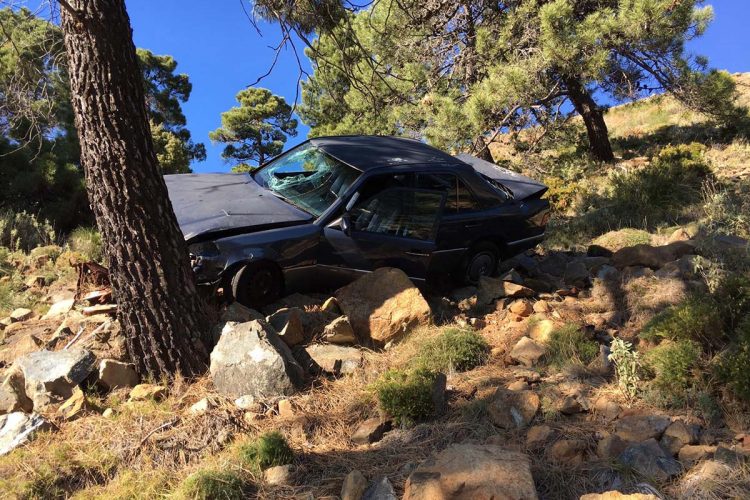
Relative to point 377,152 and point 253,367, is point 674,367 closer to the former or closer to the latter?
point 253,367

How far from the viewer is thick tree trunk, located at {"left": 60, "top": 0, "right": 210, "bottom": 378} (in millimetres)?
4344

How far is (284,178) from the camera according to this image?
22.1 feet

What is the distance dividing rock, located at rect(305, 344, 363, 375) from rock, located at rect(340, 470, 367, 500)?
151cm

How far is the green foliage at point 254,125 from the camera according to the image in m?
27.3

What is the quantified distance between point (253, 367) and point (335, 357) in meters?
0.79

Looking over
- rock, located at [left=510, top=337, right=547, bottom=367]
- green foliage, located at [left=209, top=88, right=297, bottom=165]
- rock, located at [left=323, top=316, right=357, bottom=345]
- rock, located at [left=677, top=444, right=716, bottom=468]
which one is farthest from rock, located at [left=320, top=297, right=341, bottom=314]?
green foliage, located at [left=209, top=88, right=297, bottom=165]

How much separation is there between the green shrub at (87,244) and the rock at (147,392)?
152 inches

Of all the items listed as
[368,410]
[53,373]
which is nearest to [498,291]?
[368,410]

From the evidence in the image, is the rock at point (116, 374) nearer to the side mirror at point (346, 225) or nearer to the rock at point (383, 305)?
the rock at point (383, 305)

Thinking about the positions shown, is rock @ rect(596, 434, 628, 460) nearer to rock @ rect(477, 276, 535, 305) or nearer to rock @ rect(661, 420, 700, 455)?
rock @ rect(661, 420, 700, 455)

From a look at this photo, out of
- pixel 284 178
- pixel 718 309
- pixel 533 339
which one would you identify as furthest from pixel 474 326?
pixel 284 178

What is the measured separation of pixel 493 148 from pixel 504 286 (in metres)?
12.5

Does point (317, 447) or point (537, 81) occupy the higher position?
point (537, 81)

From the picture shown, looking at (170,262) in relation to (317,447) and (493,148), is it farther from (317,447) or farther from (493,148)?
(493,148)
